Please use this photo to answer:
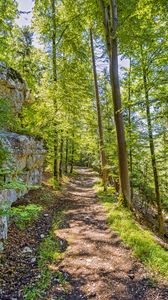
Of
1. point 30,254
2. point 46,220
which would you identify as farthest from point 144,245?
point 46,220

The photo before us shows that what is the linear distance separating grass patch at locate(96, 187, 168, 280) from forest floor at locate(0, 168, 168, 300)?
0.65ft

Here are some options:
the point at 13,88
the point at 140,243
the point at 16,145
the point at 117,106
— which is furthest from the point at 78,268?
the point at 13,88

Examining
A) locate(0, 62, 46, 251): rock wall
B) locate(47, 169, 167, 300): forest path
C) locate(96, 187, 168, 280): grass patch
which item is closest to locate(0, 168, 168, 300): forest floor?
locate(47, 169, 167, 300): forest path

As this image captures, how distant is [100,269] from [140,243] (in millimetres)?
1516

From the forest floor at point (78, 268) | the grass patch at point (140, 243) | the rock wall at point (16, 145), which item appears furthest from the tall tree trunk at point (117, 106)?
the rock wall at point (16, 145)

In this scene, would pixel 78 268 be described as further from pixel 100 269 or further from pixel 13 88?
pixel 13 88

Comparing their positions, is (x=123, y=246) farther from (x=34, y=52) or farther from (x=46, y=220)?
(x=34, y=52)

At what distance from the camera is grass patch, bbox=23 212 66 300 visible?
13.8 ft

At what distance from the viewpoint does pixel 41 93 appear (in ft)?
45.0

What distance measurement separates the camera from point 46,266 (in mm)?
5164

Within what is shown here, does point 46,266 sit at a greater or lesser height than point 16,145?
lesser

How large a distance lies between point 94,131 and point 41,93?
312 inches

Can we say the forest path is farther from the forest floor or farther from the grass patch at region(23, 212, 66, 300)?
the grass patch at region(23, 212, 66, 300)

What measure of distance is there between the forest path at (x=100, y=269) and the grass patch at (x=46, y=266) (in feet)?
0.52
